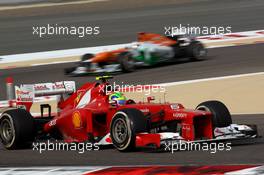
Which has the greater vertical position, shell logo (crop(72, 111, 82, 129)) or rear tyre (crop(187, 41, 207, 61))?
rear tyre (crop(187, 41, 207, 61))

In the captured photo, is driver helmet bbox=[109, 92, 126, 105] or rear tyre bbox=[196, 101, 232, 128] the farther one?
driver helmet bbox=[109, 92, 126, 105]

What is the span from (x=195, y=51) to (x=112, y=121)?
1380 cm

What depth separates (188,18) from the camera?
1449 inches

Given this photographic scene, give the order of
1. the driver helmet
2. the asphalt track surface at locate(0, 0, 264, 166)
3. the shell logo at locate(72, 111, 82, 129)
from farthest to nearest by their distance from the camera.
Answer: the shell logo at locate(72, 111, 82, 129), the driver helmet, the asphalt track surface at locate(0, 0, 264, 166)

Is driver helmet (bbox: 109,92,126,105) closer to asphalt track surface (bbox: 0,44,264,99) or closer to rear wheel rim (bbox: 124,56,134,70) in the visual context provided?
asphalt track surface (bbox: 0,44,264,99)

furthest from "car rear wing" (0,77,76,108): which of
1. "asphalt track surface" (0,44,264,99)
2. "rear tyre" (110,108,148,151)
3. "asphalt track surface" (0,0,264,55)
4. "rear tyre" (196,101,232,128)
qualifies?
"asphalt track surface" (0,0,264,55)

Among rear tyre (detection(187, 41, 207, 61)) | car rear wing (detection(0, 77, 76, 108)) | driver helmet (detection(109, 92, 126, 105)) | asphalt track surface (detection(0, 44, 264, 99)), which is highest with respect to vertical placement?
rear tyre (detection(187, 41, 207, 61))

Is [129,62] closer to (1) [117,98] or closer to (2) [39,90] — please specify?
(2) [39,90]

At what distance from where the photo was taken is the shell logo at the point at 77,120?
13820mm

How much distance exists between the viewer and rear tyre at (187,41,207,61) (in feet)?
86.5

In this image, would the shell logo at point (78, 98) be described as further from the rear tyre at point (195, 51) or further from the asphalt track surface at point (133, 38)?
the rear tyre at point (195, 51)

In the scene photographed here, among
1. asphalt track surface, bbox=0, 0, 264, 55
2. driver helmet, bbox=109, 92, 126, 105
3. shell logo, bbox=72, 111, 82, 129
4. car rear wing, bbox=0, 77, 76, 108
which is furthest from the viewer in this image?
asphalt track surface, bbox=0, 0, 264, 55

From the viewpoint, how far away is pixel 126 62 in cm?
2500

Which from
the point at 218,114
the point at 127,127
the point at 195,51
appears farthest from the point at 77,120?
the point at 195,51
